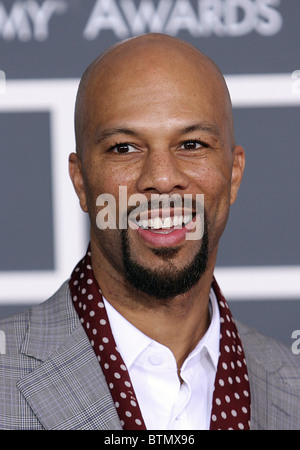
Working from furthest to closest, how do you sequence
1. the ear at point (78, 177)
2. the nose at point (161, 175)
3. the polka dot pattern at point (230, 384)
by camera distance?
the ear at point (78, 177), the polka dot pattern at point (230, 384), the nose at point (161, 175)

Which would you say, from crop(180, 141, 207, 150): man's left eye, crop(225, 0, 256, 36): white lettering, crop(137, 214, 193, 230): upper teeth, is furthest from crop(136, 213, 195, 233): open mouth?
crop(225, 0, 256, 36): white lettering

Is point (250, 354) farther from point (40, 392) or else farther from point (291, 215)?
point (291, 215)

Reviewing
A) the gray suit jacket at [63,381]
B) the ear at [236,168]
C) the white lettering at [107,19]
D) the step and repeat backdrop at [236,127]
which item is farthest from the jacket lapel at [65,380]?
the white lettering at [107,19]

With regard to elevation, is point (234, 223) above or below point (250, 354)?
above

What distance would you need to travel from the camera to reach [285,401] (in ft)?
5.31

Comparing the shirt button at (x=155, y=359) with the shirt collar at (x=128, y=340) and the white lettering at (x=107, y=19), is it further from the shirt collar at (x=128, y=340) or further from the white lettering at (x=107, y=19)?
the white lettering at (x=107, y=19)

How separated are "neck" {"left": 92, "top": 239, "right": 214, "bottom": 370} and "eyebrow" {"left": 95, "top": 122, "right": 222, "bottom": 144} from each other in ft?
0.83

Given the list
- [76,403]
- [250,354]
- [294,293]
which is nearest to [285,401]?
[250,354]

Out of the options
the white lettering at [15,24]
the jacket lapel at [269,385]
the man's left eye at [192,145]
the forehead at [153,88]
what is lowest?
the jacket lapel at [269,385]

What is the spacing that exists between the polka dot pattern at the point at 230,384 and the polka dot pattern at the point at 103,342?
0.57ft

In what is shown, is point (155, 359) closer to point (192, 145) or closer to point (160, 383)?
point (160, 383)

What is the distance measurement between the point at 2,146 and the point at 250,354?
113cm

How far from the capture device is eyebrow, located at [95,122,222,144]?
58.0 inches

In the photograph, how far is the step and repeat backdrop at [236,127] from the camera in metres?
2.38
